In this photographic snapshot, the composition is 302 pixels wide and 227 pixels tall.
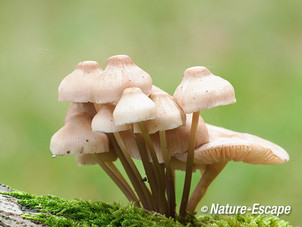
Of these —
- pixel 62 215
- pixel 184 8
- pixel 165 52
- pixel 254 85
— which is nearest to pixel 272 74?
pixel 254 85

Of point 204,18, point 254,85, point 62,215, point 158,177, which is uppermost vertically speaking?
point 204,18

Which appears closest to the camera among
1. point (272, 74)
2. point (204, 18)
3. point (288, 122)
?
point (288, 122)

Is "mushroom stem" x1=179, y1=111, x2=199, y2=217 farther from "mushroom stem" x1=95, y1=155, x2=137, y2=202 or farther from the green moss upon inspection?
"mushroom stem" x1=95, y1=155, x2=137, y2=202

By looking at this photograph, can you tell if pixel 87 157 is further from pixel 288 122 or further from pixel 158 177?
pixel 288 122

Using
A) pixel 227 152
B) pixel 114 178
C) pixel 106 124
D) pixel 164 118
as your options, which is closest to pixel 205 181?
pixel 227 152

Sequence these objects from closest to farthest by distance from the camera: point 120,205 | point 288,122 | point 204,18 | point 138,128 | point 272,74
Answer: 1. point 138,128
2. point 120,205
3. point 288,122
4. point 272,74
5. point 204,18

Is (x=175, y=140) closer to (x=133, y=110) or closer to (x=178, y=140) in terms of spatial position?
(x=178, y=140)
